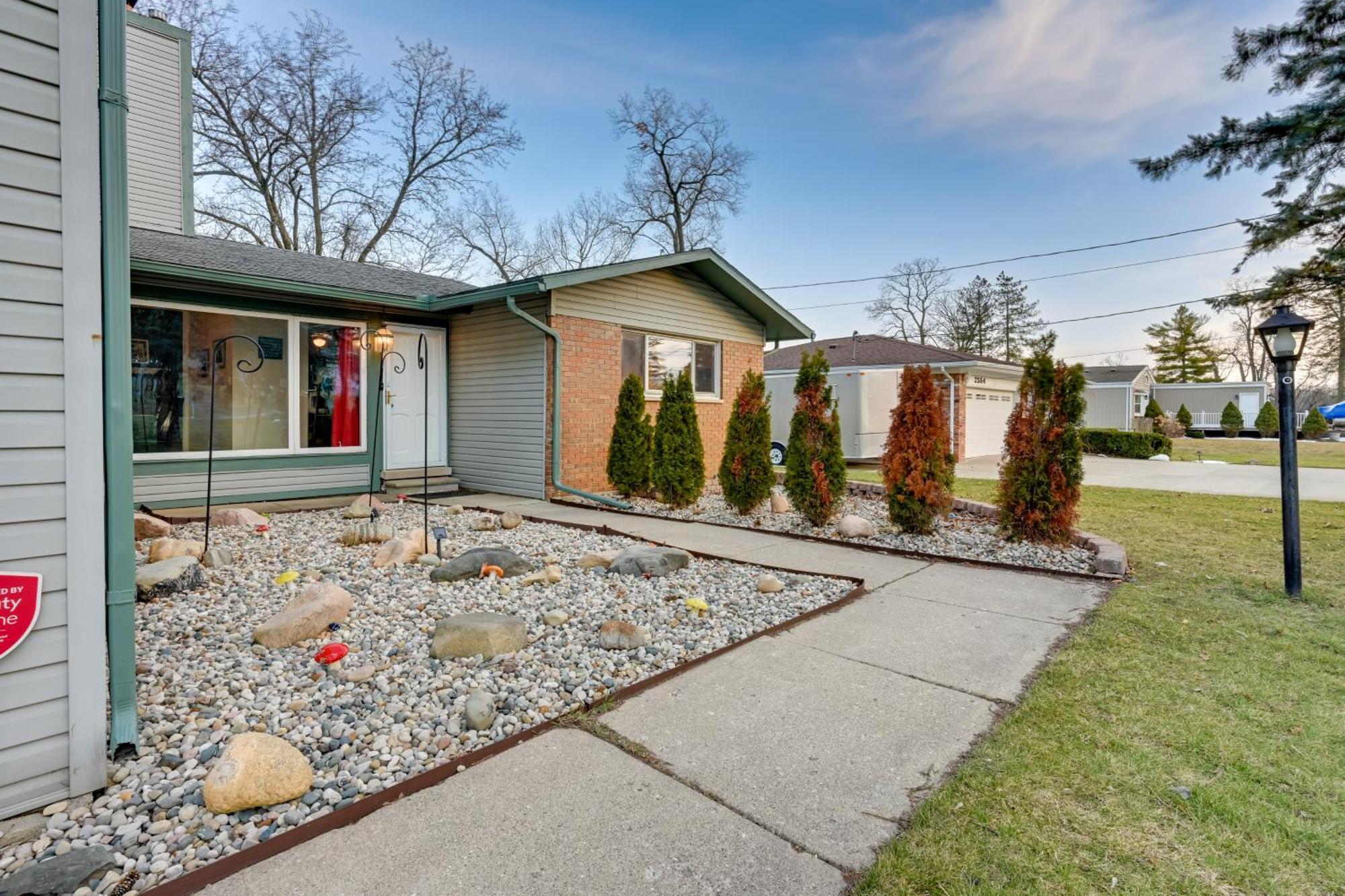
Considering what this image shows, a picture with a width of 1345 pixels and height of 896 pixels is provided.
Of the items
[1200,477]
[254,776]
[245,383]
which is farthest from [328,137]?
[1200,477]

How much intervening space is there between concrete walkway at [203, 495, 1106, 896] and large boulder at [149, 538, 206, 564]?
3602 mm

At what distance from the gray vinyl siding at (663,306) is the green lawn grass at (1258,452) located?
13554 mm

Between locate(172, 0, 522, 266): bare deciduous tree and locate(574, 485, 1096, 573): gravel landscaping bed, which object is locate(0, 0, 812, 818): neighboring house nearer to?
locate(574, 485, 1096, 573): gravel landscaping bed

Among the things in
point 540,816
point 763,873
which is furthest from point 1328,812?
point 540,816

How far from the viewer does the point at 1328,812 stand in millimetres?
1909

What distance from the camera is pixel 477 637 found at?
3.05 meters

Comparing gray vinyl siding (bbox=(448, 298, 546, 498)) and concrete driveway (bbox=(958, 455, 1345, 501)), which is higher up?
gray vinyl siding (bbox=(448, 298, 546, 498))

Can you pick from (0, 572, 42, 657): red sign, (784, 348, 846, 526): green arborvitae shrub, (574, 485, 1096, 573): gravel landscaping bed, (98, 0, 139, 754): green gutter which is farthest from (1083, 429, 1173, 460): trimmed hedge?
(0, 572, 42, 657): red sign

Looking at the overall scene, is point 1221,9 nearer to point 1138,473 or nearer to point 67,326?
point 1138,473

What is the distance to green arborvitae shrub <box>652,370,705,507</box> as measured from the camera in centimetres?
760

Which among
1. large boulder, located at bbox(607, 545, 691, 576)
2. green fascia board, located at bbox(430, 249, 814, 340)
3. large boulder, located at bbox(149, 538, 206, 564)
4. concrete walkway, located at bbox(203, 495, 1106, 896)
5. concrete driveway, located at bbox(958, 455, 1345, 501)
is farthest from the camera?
concrete driveway, located at bbox(958, 455, 1345, 501)

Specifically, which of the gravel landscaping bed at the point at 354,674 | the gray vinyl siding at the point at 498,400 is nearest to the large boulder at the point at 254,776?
the gravel landscaping bed at the point at 354,674

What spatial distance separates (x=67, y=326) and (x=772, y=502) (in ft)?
21.1

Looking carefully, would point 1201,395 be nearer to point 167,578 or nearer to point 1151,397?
point 1151,397
